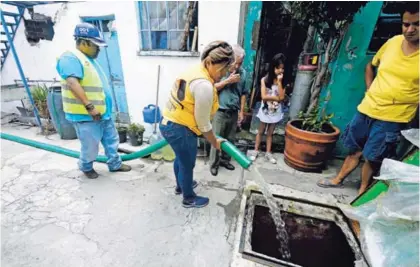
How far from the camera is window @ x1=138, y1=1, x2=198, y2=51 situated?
3.25m

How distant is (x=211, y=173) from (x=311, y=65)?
6.97ft

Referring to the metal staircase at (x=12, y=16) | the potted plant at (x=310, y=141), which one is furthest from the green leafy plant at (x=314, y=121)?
the metal staircase at (x=12, y=16)

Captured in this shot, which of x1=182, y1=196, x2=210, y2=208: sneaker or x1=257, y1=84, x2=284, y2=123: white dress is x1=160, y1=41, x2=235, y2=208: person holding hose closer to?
x1=182, y1=196, x2=210, y2=208: sneaker

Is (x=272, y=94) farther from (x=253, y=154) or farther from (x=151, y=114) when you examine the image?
(x=151, y=114)

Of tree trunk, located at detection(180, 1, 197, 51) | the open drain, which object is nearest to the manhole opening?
the open drain

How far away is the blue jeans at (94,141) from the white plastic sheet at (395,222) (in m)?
2.84

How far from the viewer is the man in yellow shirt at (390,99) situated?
1.67 meters

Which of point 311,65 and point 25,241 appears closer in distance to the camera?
point 25,241

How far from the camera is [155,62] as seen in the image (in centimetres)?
349

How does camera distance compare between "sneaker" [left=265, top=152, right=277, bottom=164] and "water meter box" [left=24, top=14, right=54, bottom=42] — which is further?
"water meter box" [left=24, top=14, right=54, bottom=42]

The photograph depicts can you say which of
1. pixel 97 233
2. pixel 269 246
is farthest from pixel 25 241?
pixel 269 246

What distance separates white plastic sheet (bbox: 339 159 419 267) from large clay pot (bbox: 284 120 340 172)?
1041 millimetres

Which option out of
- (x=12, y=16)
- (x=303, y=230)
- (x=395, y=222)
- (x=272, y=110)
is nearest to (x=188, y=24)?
(x=272, y=110)

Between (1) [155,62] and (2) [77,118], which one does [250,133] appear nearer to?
(1) [155,62]
